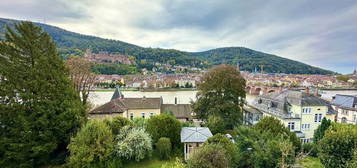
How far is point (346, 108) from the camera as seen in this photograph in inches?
873

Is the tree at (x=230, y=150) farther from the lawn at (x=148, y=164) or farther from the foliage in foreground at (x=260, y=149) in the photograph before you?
the lawn at (x=148, y=164)

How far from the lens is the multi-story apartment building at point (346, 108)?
2130 cm

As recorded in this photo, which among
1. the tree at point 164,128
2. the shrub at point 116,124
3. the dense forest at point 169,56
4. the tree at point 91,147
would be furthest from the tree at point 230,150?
the dense forest at point 169,56

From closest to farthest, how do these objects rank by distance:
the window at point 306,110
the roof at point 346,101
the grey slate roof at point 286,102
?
the window at point 306,110
the grey slate roof at point 286,102
the roof at point 346,101

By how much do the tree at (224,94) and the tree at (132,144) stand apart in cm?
911

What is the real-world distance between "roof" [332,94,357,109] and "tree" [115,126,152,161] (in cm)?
2772

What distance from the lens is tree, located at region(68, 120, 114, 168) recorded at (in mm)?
9438

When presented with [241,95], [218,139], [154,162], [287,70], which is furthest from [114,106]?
[287,70]

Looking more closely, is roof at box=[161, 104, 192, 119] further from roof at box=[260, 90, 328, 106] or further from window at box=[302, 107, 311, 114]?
window at box=[302, 107, 311, 114]

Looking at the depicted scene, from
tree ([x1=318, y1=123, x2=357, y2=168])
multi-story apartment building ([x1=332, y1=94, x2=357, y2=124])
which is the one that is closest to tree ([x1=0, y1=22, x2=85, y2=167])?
tree ([x1=318, y1=123, x2=357, y2=168])

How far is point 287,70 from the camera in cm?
13912

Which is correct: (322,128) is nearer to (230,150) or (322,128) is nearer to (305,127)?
(305,127)

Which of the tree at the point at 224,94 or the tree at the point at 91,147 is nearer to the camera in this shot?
the tree at the point at 91,147

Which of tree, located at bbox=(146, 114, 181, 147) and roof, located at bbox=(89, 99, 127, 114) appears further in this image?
roof, located at bbox=(89, 99, 127, 114)
